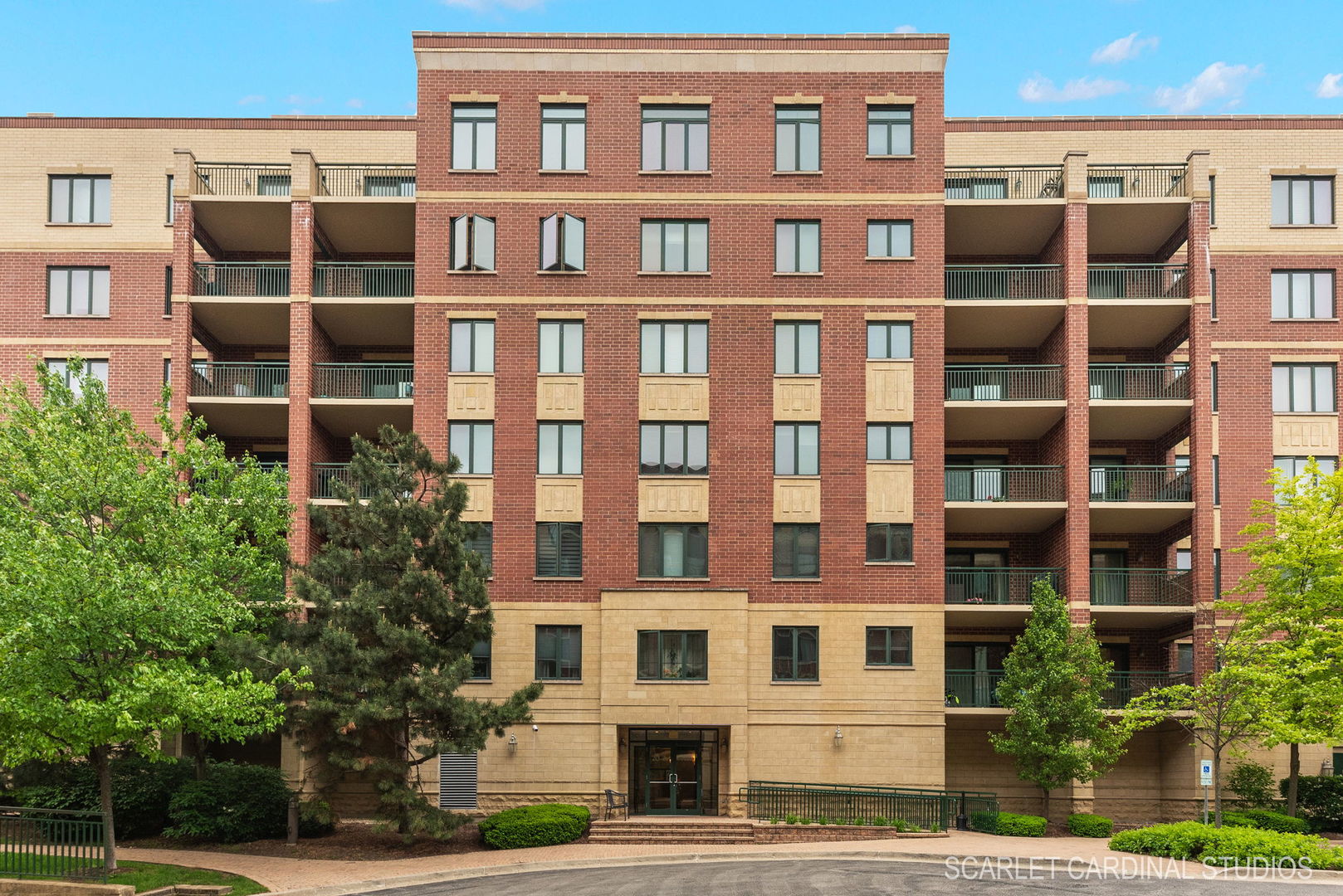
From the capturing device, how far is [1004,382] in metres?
40.3

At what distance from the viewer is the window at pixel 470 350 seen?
38062mm

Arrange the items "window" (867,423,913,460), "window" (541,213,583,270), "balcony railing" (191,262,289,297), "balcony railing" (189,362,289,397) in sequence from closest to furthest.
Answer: "window" (867,423,913,460) → "window" (541,213,583,270) → "balcony railing" (189,362,289,397) → "balcony railing" (191,262,289,297)

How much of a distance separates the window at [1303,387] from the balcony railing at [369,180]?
92.5 ft

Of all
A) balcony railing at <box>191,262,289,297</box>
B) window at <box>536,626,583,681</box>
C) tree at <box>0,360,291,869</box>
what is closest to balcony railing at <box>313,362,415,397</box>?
balcony railing at <box>191,262,289,297</box>

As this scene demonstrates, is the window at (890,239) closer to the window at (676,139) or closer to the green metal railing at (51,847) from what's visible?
the window at (676,139)

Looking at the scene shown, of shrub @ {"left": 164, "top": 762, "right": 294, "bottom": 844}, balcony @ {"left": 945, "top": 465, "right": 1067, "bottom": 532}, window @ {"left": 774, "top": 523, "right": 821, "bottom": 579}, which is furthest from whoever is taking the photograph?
balcony @ {"left": 945, "top": 465, "right": 1067, "bottom": 532}

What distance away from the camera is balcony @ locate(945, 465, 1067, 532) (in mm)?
38000

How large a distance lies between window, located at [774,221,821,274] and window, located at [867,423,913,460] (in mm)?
5157

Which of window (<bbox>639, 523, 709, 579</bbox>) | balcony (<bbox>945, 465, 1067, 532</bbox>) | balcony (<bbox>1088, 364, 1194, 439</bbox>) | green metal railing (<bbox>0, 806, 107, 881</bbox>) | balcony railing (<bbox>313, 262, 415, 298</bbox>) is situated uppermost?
balcony railing (<bbox>313, 262, 415, 298</bbox>)

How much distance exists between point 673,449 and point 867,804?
11.2 m

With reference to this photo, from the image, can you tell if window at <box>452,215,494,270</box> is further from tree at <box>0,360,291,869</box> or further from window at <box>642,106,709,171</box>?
tree at <box>0,360,291,869</box>

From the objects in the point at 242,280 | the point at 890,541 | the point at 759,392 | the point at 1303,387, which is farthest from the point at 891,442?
the point at 242,280

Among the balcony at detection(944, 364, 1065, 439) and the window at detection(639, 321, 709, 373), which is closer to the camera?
the window at detection(639, 321, 709, 373)

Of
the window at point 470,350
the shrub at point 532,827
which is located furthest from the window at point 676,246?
the shrub at point 532,827
